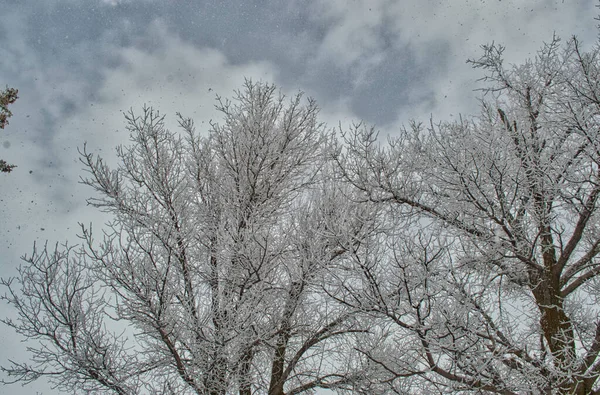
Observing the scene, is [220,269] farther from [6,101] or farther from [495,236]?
[6,101]

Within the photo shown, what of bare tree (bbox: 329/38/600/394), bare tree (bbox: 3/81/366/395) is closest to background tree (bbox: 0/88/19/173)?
bare tree (bbox: 3/81/366/395)

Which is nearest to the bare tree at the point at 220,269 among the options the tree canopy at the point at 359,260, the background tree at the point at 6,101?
the tree canopy at the point at 359,260

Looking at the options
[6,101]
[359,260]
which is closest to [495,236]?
[359,260]

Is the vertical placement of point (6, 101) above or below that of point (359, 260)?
above

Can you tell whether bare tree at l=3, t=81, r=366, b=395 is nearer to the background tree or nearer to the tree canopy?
the tree canopy

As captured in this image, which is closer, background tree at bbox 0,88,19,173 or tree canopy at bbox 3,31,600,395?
tree canopy at bbox 3,31,600,395

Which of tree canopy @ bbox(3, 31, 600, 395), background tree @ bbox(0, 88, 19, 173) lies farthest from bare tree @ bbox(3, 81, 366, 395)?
background tree @ bbox(0, 88, 19, 173)

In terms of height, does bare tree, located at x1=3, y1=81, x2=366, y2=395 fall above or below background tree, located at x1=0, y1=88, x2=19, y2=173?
below

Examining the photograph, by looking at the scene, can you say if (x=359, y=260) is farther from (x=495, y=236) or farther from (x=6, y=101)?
(x=6, y=101)

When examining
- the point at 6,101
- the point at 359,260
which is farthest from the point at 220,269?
the point at 6,101

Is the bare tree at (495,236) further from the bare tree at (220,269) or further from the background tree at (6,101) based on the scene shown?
the background tree at (6,101)

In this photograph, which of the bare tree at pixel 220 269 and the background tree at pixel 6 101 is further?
the background tree at pixel 6 101

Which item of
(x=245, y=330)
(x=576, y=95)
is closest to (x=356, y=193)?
(x=245, y=330)

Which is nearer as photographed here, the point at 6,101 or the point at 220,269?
the point at 220,269
